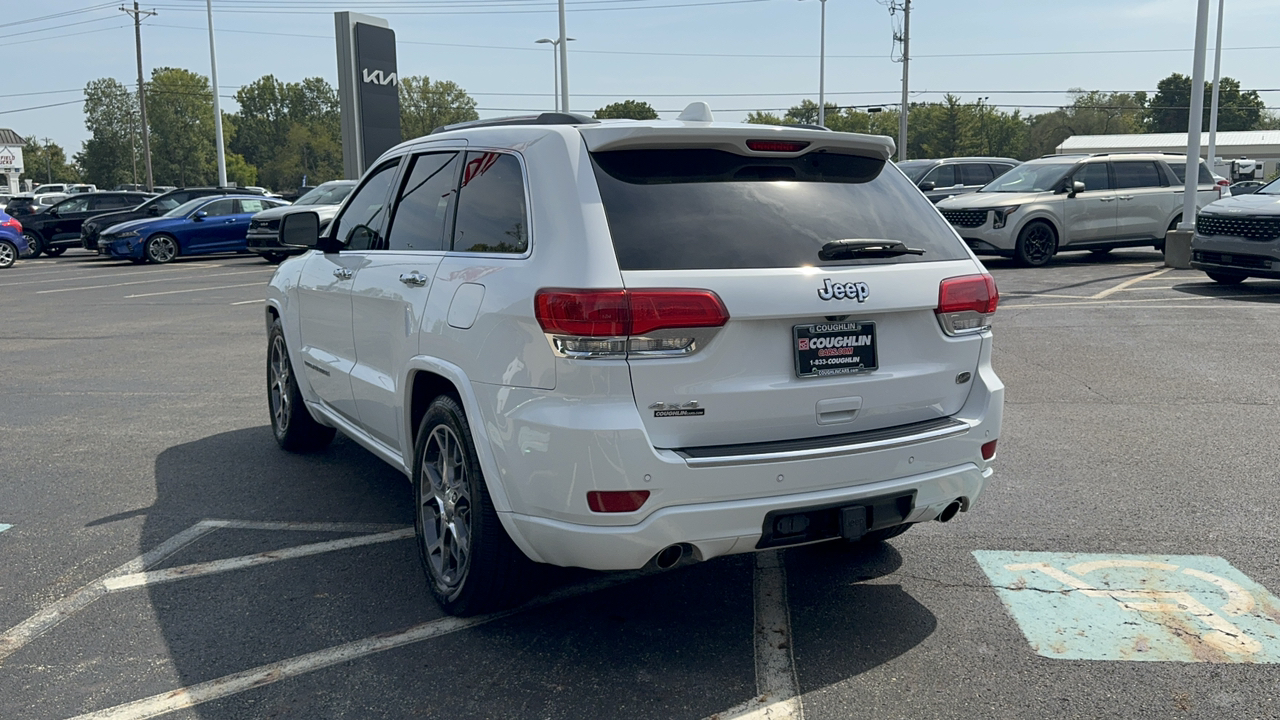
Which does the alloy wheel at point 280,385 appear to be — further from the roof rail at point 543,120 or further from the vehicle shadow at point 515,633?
the roof rail at point 543,120

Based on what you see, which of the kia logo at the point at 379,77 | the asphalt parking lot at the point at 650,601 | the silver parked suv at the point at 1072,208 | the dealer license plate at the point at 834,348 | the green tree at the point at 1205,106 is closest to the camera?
the asphalt parking lot at the point at 650,601

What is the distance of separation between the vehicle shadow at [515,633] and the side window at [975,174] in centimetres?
2098

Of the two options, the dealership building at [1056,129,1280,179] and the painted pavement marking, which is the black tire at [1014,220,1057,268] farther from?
the dealership building at [1056,129,1280,179]

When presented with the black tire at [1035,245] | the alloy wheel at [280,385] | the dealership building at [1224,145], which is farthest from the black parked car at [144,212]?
the dealership building at [1224,145]

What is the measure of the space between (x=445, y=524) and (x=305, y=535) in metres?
1.27

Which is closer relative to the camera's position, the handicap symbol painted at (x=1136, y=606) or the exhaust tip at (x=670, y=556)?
the exhaust tip at (x=670, y=556)

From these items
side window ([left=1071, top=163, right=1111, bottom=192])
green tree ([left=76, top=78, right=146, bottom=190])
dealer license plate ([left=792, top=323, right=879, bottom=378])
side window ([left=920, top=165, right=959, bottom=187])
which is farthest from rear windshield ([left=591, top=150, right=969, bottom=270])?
green tree ([left=76, top=78, right=146, bottom=190])

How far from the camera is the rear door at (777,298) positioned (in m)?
3.37

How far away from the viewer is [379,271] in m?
4.74

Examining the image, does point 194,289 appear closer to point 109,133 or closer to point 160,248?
point 160,248

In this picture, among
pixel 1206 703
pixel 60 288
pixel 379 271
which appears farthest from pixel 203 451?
pixel 60 288

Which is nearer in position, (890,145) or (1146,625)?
(1146,625)

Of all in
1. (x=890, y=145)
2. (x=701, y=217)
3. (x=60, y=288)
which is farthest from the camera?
(x=60, y=288)

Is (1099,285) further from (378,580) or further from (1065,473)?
(378,580)
